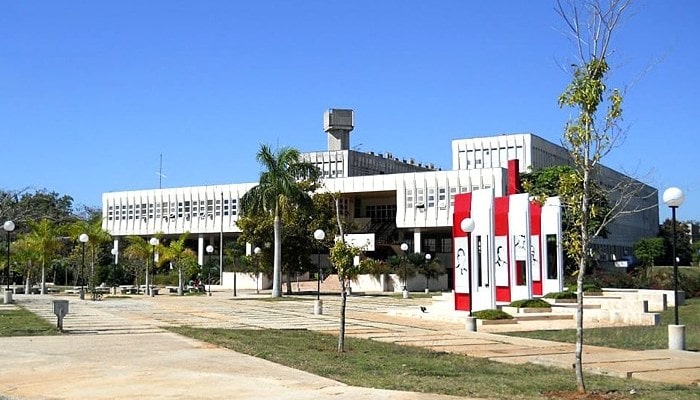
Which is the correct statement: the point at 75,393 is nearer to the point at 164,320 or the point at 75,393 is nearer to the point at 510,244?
the point at 164,320

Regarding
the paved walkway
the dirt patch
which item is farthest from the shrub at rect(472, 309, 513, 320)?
the dirt patch

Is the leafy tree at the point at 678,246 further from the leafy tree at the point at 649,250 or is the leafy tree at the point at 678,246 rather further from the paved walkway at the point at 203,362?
the paved walkway at the point at 203,362

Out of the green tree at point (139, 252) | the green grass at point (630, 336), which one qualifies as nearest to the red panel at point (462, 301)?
the green grass at point (630, 336)

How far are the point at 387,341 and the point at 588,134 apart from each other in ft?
29.8

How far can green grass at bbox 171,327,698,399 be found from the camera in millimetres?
10852

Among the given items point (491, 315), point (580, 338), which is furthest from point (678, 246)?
point (580, 338)

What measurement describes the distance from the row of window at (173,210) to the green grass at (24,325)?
55.0 meters

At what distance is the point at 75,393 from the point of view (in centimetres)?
1048

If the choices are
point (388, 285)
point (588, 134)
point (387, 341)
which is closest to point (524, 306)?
point (387, 341)

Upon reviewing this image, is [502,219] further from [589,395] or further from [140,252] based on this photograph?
[140,252]

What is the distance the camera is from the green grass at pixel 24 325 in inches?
795

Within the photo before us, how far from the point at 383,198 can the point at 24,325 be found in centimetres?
5819

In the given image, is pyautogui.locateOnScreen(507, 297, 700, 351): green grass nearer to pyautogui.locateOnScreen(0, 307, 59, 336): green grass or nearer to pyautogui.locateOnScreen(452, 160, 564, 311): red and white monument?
pyautogui.locateOnScreen(452, 160, 564, 311): red and white monument

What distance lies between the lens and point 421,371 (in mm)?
12797
